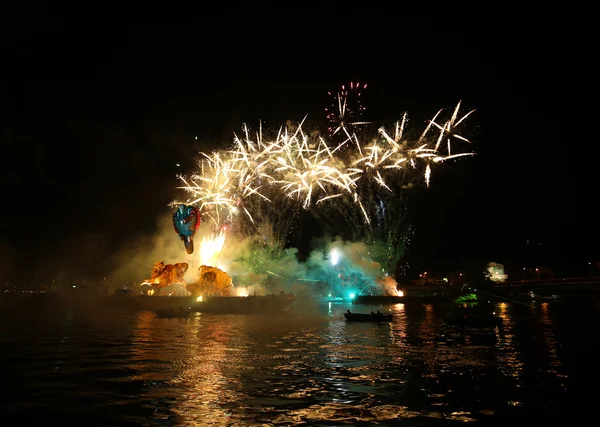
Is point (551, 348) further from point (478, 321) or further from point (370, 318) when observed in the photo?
point (370, 318)

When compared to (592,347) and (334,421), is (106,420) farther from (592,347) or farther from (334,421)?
(592,347)

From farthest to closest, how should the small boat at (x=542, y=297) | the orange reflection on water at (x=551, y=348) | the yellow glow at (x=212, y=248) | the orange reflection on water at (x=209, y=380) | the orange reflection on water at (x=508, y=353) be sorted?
the small boat at (x=542, y=297)
the yellow glow at (x=212, y=248)
the orange reflection on water at (x=551, y=348)
the orange reflection on water at (x=508, y=353)
the orange reflection on water at (x=209, y=380)

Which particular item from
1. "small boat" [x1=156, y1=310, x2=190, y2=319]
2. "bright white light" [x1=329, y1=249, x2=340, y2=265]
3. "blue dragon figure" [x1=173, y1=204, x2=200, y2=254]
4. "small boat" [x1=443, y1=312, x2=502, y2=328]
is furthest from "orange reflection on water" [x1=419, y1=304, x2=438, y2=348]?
"bright white light" [x1=329, y1=249, x2=340, y2=265]

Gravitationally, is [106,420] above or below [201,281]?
below

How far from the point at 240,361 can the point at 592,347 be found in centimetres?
1958

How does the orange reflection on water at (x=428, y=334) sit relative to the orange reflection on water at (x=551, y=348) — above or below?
above

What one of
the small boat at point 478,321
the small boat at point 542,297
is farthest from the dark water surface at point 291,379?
the small boat at point 542,297

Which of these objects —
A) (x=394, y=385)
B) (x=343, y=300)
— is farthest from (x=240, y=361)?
(x=343, y=300)

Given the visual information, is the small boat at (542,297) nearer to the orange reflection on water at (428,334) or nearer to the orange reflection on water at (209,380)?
the orange reflection on water at (428,334)

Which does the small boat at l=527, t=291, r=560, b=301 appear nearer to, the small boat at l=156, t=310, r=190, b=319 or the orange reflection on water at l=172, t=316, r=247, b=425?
the small boat at l=156, t=310, r=190, b=319

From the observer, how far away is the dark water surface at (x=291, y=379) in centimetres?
1241

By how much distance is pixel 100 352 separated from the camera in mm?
23453

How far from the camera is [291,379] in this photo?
16.9 meters

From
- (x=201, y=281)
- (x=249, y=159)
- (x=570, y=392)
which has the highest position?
(x=249, y=159)
